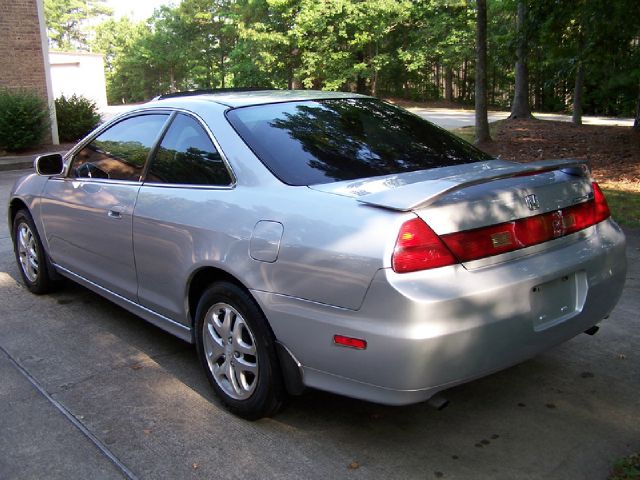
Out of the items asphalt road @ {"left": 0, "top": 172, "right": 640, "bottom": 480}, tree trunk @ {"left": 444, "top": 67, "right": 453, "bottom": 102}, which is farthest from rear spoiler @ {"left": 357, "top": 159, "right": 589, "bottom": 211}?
tree trunk @ {"left": 444, "top": 67, "right": 453, "bottom": 102}

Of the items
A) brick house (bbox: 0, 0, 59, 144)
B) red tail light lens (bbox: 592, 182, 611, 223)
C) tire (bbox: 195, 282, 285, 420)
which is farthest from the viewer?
brick house (bbox: 0, 0, 59, 144)

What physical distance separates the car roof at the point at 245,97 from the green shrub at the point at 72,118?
15477 millimetres

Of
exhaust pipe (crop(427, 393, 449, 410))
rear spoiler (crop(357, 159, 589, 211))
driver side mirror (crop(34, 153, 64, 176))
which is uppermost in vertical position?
driver side mirror (crop(34, 153, 64, 176))

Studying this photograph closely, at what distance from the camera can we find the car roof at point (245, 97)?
3.76m

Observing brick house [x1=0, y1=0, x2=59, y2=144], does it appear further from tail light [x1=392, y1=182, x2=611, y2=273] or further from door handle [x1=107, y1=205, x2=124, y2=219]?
tail light [x1=392, y1=182, x2=611, y2=273]

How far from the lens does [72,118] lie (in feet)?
60.3

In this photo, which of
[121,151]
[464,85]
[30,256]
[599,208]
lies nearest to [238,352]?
[121,151]

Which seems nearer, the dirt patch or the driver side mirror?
the driver side mirror

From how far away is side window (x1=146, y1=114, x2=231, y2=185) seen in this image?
3.43 metres

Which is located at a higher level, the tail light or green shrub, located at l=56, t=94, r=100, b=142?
green shrub, located at l=56, t=94, r=100, b=142

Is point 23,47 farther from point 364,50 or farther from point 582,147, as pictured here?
point 364,50

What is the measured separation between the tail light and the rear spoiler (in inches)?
4.0

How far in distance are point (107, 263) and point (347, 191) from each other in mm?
2065

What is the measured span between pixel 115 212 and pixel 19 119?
534 inches
